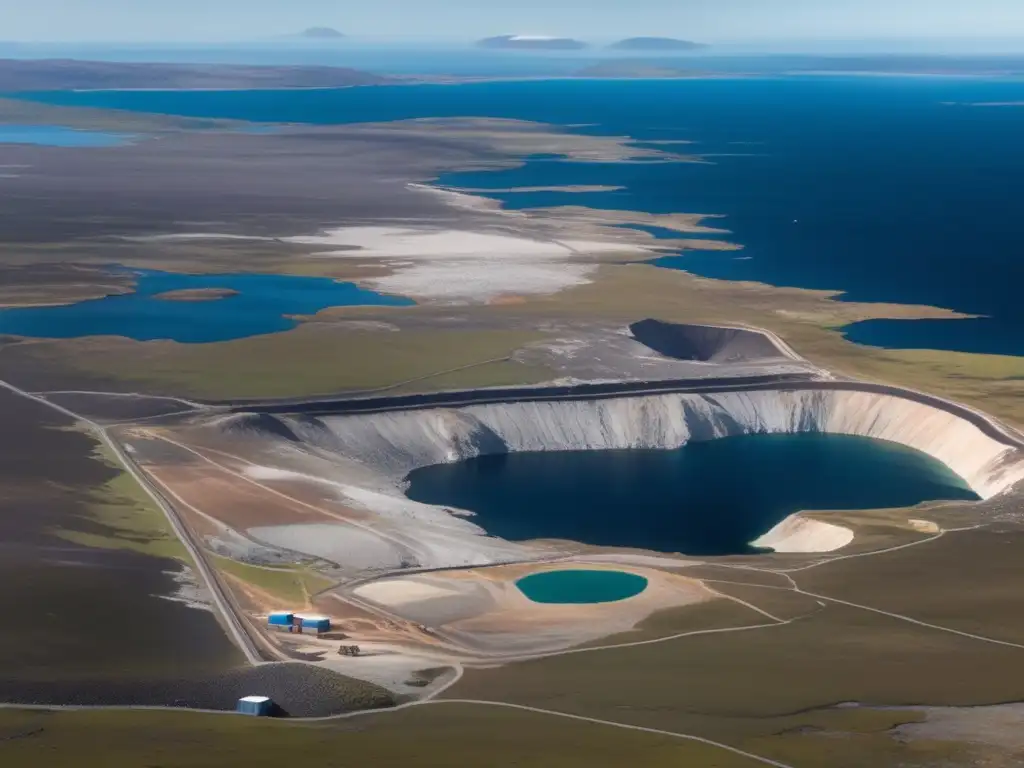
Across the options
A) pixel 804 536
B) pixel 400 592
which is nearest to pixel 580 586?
pixel 400 592

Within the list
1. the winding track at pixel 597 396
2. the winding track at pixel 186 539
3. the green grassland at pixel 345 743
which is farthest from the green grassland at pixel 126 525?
the green grassland at pixel 345 743

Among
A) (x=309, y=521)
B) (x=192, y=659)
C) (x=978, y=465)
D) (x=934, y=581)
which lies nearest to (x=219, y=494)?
(x=309, y=521)

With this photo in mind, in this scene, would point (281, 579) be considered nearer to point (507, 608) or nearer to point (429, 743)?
point (507, 608)

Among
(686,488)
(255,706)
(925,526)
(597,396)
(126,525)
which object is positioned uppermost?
(255,706)

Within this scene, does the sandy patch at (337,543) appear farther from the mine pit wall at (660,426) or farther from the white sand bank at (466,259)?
the white sand bank at (466,259)

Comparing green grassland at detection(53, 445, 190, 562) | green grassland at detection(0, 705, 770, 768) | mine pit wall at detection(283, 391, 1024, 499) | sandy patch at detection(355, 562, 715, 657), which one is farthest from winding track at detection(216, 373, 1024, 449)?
green grassland at detection(0, 705, 770, 768)

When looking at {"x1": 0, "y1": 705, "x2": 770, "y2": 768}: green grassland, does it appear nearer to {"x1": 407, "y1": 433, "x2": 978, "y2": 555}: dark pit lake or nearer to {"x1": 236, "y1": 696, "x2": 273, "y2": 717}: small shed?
{"x1": 236, "y1": 696, "x2": 273, "y2": 717}: small shed

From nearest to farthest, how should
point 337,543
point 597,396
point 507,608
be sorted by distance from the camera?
point 507,608 < point 337,543 < point 597,396
